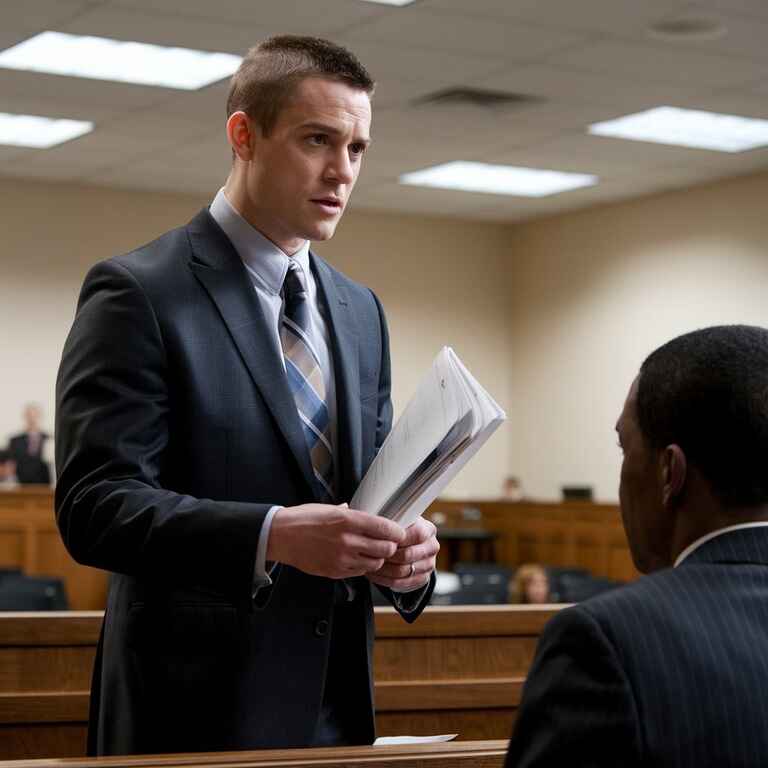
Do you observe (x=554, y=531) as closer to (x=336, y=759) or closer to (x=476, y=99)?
(x=476, y=99)

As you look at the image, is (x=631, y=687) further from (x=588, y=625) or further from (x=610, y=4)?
(x=610, y=4)

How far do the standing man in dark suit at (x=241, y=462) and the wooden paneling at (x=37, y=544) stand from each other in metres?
11.6

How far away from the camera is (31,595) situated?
367 inches

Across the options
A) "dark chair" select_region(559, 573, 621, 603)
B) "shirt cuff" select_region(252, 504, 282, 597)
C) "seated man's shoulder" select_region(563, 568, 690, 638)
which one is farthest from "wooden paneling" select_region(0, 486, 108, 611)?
"seated man's shoulder" select_region(563, 568, 690, 638)

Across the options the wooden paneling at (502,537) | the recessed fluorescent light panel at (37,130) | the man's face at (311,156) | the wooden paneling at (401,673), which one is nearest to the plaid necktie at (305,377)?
the man's face at (311,156)

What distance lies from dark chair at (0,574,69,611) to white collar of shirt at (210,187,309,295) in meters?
7.14

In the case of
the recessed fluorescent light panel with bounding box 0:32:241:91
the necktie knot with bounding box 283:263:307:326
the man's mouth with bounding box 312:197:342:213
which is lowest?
the necktie knot with bounding box 283:263:307:326

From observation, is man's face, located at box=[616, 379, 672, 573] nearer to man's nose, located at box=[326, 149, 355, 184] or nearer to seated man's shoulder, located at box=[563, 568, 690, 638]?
seated man's shoulder, located at box=[563, 568, 690, 638]

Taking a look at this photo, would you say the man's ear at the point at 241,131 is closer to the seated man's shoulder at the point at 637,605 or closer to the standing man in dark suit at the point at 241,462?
the standing man in dark suit at the point at 241,462

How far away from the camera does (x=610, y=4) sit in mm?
9070

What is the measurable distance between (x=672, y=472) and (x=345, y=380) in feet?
2.72

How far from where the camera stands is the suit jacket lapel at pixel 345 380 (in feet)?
7.29

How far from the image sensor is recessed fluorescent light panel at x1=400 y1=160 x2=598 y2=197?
47.7 feet

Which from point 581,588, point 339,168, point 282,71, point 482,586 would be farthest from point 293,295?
point 482,586
